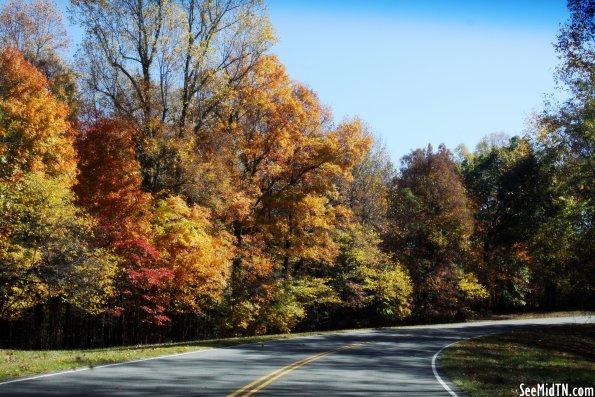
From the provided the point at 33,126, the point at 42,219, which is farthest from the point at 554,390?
the point at 33,126

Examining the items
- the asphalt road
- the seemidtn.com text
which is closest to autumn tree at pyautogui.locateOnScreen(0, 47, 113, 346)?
the asphalt road

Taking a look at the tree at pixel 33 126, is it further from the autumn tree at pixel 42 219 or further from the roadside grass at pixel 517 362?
the roadside grass at pixel 517 362

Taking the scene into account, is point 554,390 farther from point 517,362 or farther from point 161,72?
point 161,72

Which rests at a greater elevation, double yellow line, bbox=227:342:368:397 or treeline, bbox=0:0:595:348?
treeline, bbox=0:0:595:348

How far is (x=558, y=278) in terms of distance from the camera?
35750 mm

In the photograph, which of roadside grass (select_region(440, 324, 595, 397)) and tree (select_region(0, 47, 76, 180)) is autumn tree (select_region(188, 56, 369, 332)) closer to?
tree (select_region(0, 47, 76, 180))

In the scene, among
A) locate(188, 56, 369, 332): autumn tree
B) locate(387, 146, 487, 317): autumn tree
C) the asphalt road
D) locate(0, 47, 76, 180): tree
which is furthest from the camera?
locate(387, 146, 487, 317): autumn tree

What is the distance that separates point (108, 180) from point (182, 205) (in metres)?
3.86

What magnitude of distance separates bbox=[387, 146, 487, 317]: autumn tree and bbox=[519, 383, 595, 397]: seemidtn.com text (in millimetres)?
32654

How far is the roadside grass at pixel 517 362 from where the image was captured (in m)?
14.4

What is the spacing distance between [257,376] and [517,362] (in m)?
11.2

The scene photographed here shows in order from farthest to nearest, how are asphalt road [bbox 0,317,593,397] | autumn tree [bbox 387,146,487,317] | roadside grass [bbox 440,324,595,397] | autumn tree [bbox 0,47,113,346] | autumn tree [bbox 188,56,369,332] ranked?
autumn tree [bbox 387,146,487,317]
autumn tree [bbox 188,56,369,332]
autumn tree [bbox 0,47,113,346]
roadside grass [bbox 440,324,595,397]
asphalt road [bbox 0,317,593,397]

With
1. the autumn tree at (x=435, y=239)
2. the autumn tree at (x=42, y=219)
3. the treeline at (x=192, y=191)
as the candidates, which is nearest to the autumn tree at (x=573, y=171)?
the treeline at (x=192, y=191)

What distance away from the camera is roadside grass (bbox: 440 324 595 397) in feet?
47.1
